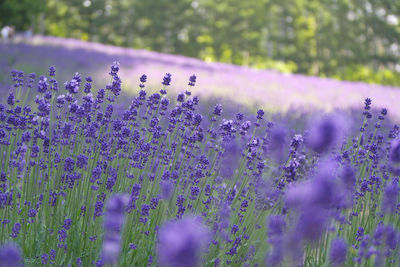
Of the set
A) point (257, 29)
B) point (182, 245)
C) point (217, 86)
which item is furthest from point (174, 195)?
point (257, 29)

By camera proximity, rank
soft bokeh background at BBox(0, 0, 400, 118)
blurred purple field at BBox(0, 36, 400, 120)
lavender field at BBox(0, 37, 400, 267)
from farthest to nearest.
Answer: soft bokeh background at BBox(0, 0, 400, 118) → blurred purple field at BBox(0, 36, 400, 120) → lavender field at BBox(0, 37, 400, 267)

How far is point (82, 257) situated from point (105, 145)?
1.99ft

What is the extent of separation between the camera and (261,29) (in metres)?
28.2

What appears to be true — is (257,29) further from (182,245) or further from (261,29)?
(182,245)

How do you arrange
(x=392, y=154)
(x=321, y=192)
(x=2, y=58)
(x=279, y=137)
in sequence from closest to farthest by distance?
(x=321, y=192)
(x=392, y=154)
(x=279, y=137)
(x=2, y=58)

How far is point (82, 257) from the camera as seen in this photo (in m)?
2.33

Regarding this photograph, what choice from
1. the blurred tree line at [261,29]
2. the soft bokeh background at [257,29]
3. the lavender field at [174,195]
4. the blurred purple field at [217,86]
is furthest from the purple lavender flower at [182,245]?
the blurred tree line at [261,29]

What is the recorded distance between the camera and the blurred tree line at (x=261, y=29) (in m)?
25.8

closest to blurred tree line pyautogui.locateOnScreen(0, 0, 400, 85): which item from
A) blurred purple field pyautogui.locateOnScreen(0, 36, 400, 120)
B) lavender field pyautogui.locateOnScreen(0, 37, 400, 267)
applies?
blurred purple field pyautogui.locateOnScreen(0, 36, 400, 120)

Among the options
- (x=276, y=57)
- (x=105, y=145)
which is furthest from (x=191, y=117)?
(x=276, y=57)

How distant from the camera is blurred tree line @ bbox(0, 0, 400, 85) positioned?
2577 centimetres

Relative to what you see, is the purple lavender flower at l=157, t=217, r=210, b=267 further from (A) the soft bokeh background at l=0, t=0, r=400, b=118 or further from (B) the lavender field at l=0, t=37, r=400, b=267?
(A) the soft bokeh background at l=0, t=0, r=400, b=118

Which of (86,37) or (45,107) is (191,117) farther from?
(86,37)

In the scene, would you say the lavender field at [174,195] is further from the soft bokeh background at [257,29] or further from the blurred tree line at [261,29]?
the blurred tree line at [261,29]
